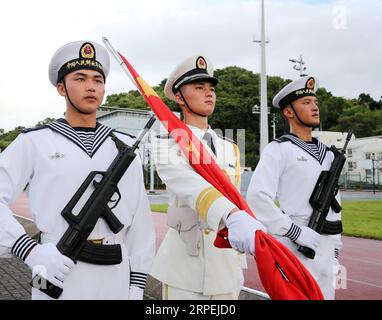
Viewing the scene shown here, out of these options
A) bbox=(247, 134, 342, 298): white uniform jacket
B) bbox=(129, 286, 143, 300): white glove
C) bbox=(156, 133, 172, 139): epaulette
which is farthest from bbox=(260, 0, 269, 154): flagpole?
bbox=(129, 286, 143, 300): white glove

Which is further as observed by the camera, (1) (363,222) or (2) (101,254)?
(1) (363,222)

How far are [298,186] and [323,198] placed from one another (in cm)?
20

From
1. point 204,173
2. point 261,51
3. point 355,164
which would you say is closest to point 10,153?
point 204,173

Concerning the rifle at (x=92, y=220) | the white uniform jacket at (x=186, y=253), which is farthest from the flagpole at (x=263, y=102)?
the rifle at (x=92, y=220)

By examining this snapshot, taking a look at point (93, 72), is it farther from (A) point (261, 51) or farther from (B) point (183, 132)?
(A) point (261, 51)

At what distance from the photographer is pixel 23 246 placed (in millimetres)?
2270

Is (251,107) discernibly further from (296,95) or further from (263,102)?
(296,95)

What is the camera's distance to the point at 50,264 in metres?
2.20

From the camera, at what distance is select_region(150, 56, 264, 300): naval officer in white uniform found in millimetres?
2518

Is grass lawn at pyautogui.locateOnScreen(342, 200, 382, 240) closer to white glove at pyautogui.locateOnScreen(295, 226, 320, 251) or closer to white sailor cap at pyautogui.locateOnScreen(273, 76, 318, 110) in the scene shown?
white sailor cap at pyautogui.locateOnScreen(273, 76, 318, 110)

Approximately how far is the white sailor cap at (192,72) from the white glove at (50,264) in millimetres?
1494

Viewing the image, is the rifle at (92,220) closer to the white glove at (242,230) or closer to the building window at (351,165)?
the white glove at (242,230)

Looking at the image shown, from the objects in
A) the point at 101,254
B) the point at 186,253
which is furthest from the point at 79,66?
the point at 186,253

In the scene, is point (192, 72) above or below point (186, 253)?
above
